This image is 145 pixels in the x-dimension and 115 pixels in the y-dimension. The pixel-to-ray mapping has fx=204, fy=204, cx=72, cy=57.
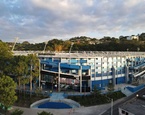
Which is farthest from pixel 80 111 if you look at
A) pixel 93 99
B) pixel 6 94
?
pixel 6 94

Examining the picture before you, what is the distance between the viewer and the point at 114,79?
54438 mm

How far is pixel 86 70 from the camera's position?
1932 inches

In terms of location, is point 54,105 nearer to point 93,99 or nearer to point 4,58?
point 93,99

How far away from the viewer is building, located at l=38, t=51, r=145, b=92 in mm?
47250

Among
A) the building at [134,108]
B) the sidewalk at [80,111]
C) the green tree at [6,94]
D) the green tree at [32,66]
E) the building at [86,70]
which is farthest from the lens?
the building at [86,70]

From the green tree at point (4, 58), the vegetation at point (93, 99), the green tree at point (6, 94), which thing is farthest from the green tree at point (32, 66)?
the green tree at point (6, 94)

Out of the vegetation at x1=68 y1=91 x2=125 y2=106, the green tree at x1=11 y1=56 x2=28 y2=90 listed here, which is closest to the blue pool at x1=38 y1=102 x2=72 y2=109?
the vegetation at x1=68 y1=91 x2=125 y2=106

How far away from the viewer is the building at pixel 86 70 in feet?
155

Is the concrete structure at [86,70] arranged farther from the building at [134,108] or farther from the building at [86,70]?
the building at [134,108]

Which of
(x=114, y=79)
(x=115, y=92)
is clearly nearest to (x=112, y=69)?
(x=114, y=79)

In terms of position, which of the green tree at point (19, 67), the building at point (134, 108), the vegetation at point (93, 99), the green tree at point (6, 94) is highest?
the green tree at point (19, 67)

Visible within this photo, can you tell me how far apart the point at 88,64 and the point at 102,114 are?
18.6 metres

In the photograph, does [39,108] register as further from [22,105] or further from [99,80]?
[99,80]

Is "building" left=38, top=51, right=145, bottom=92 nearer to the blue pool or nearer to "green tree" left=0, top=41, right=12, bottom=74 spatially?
the blue pool
